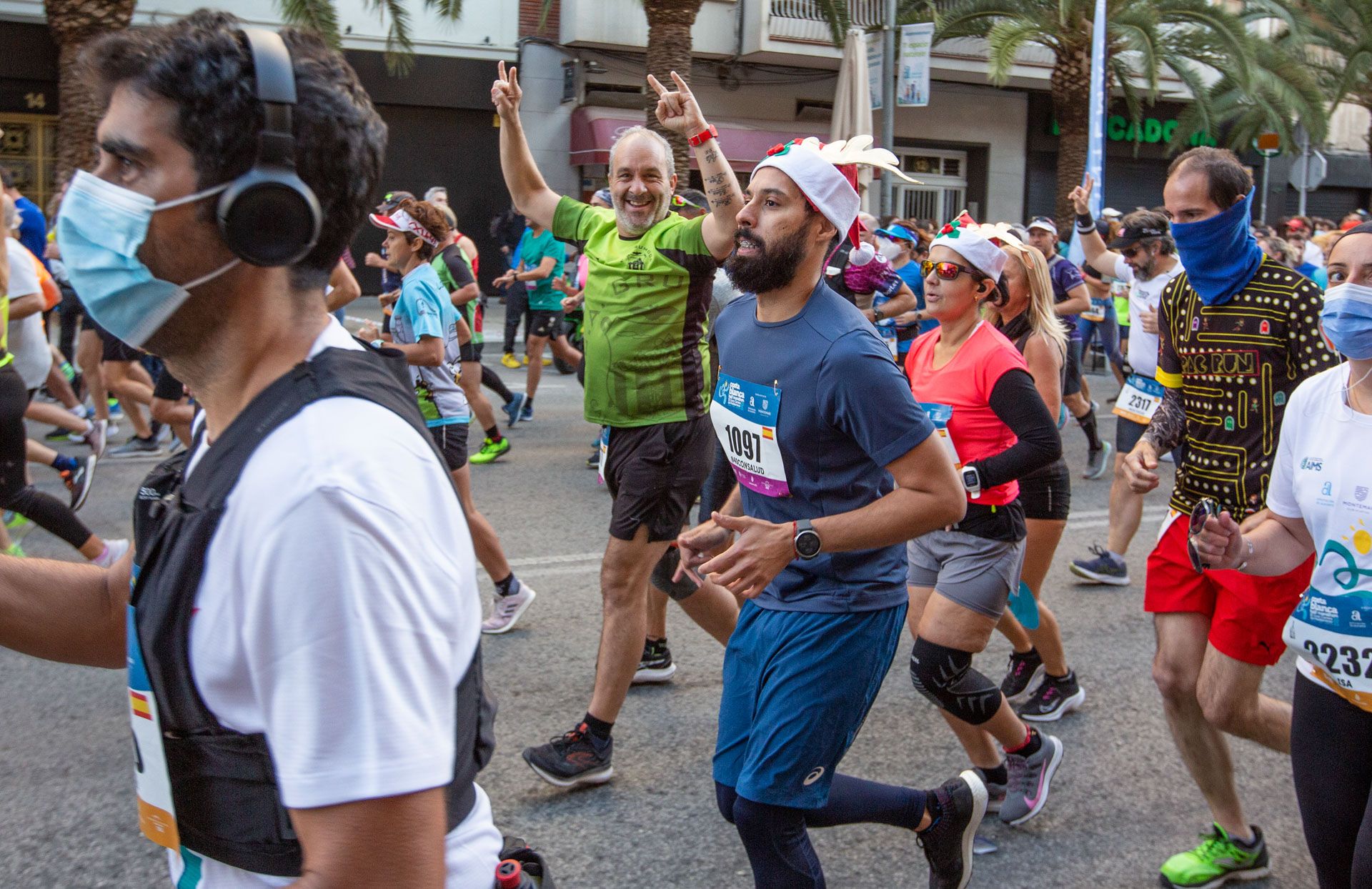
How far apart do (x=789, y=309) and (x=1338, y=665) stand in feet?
4.92

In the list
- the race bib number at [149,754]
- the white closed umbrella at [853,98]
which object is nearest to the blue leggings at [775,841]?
the race bib number at [149,754]

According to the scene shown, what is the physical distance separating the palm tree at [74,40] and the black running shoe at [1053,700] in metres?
13.0

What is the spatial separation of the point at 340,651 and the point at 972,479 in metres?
3.01

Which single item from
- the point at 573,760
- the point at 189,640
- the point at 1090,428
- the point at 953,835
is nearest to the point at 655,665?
the point at 573,760

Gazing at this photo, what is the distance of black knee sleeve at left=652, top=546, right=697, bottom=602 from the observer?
452 centimetres

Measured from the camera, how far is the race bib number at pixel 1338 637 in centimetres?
275

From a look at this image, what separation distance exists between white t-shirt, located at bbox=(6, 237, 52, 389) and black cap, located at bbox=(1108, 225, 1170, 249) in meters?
6.56

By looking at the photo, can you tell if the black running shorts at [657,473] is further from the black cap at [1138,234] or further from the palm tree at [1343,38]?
the palm tree at [1343,38]

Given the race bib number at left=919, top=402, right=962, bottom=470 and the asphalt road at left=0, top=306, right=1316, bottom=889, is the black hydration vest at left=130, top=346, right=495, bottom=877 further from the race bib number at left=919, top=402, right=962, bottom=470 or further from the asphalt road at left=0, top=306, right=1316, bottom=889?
the race bib number at left=919, top=402, right=962, bottom=470

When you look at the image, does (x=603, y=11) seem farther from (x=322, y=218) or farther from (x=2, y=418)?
(x=322, y=218)

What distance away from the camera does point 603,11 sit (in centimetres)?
2311

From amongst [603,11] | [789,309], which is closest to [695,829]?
[789,309]

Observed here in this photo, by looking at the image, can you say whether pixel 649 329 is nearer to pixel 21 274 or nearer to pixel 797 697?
pixel 797 697

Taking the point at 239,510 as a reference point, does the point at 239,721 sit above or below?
below
